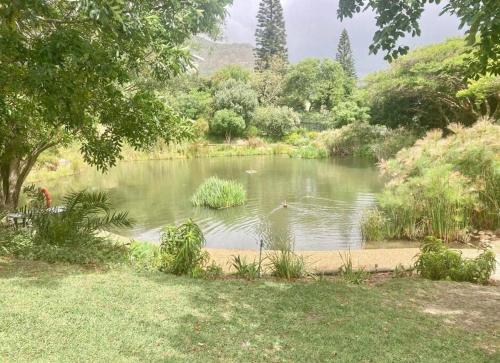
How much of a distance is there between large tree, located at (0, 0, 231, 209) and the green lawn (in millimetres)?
1806

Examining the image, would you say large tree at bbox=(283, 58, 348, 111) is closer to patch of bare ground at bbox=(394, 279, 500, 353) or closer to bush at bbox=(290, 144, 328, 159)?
bush at bbox=(290, 144, 328, 159)

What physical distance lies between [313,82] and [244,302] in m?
45.8

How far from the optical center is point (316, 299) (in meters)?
5.10

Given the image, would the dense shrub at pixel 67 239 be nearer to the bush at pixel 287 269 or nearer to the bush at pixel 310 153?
the bush at pixel 287 269

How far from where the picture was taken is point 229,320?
4395 mm

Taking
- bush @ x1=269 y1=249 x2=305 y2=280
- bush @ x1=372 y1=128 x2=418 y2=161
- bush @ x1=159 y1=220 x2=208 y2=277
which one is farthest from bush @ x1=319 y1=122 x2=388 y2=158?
bush @ x1=159 y1=220 x2=208 y2=277

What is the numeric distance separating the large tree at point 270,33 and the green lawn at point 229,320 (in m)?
56.9

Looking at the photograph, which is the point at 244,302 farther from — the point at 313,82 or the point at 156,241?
the point at 313,82

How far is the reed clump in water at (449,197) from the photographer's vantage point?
10.3m

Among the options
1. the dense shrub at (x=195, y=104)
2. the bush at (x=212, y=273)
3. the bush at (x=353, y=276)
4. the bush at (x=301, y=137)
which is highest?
the dense shrub at (x=195, y=104)

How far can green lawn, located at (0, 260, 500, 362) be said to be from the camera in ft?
11.9

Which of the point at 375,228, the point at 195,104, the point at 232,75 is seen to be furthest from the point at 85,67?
the point at 232,75

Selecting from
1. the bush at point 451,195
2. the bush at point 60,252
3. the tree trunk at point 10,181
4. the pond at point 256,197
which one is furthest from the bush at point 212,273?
the bush at point 451,195

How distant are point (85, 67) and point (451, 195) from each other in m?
8.41
